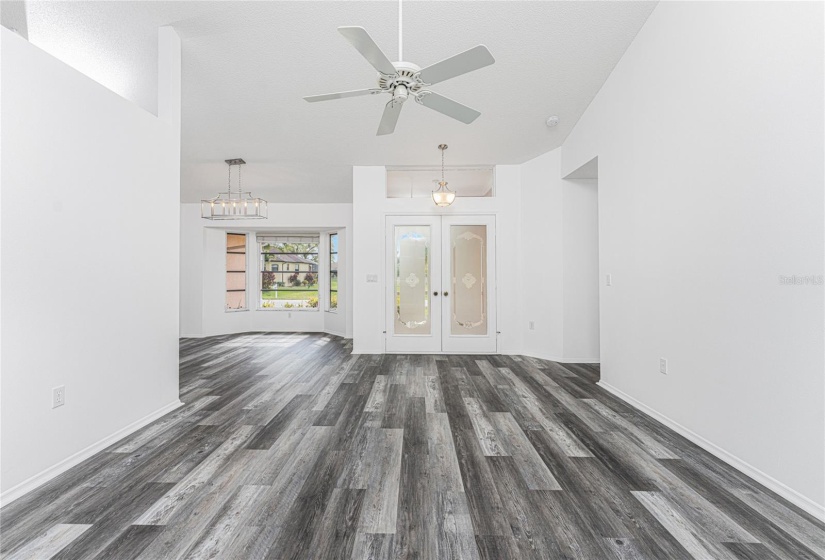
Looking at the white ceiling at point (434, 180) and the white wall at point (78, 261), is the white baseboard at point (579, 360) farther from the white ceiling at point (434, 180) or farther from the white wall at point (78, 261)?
the white wall at point (78, 261)

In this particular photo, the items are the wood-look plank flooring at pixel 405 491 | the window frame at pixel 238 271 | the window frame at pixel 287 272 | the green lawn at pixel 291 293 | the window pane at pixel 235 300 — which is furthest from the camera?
the green lawn at pixel 291 293

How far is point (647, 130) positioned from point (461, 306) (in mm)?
3291

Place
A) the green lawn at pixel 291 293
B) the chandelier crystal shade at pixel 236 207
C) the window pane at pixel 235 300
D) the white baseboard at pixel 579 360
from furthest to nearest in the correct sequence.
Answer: the green lawn at pixel 291 293 < the window pane at pixel 235 300 < the chandelier crystal shade at pixel 236 207 < the white baseboard at pixel 579 360

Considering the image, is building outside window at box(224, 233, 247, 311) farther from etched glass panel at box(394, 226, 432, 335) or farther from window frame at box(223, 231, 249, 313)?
etched glass panel at box(394, 226, 432, 335)

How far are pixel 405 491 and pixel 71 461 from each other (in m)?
2.01

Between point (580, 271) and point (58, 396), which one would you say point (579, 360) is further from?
point (58, 396)

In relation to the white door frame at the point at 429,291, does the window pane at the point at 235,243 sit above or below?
above

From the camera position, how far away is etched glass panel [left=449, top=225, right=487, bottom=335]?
5.66 meters

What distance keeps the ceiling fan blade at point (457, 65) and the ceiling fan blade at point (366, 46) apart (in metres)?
0.20

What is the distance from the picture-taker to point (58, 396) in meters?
2.14

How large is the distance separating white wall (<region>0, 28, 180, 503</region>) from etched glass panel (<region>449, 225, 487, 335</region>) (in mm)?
3725

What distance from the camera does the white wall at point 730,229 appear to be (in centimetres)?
188

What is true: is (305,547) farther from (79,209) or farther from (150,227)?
(150,227)

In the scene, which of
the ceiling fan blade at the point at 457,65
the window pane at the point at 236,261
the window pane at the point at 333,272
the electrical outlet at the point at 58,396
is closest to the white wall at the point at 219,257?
the window pane at the point at 236,261
